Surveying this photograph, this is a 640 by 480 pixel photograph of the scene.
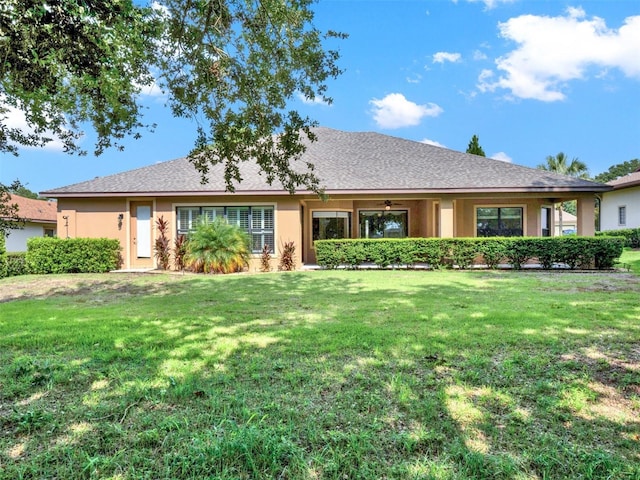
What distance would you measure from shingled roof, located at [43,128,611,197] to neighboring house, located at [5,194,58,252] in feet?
41.3

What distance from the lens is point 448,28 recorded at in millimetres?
13156

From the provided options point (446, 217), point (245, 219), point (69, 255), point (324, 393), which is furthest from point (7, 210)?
point (446, 217)

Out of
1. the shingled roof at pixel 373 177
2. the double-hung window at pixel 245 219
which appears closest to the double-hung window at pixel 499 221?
the shingled roof at pixel 373 177

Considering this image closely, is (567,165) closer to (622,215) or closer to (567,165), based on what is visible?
(567,165)

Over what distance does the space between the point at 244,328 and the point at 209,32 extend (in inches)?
180

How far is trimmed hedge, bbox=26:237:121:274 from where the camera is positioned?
498 inches

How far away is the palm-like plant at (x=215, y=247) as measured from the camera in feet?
41.5

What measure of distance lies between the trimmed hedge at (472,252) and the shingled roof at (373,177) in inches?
76.2

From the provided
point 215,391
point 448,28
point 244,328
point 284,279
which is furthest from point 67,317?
point 448,28

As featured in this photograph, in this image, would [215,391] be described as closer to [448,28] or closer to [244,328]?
[244,328]

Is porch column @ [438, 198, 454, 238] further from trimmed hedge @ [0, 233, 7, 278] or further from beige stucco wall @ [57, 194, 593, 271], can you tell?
trimmed hedge @ [0, 233, 7, 278]

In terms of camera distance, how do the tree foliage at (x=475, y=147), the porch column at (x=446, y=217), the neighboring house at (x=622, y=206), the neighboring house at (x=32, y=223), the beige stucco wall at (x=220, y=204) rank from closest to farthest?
the porch column at (x=446, y=217), the beige stucco wall at (x=220, y=204), the neighboring house at (x=622, y=206), the tree foliage at (x=475, y=147), the neighboring house at (x=32, y=223)

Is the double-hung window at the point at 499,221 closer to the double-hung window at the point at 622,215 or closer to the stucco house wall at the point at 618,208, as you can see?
the stucco house wall at the point at 618,208

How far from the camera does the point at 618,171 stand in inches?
2320
